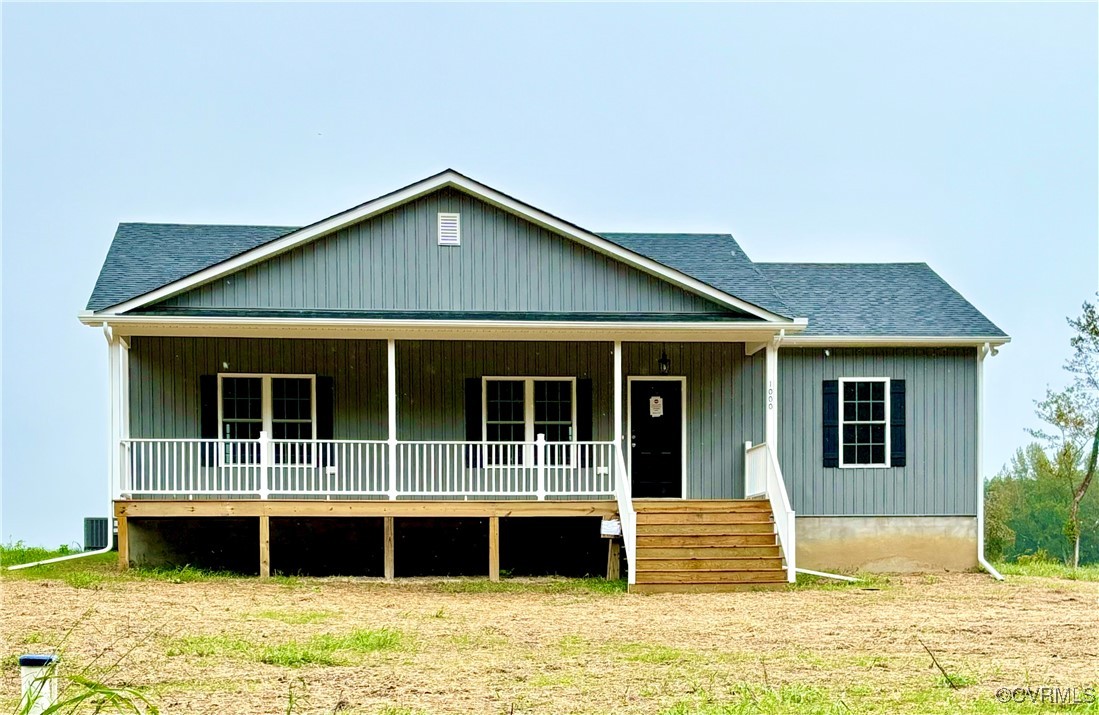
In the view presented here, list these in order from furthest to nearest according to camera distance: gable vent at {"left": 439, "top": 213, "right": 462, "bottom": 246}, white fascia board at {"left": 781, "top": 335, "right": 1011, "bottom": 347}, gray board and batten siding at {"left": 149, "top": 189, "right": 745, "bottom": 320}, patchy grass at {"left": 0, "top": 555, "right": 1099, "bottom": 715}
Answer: white fascia board at {"left": 781, "top": 335, "right": 1011, "bottom": 347} < gable vent at {"left": 439, "top": 213, "right": 462, "bottom": 246} < gray board and batten siding at {"left": 149, "top": 189, "right": 745, "bottom": 320} < patchy grass at {"left": 0, "top": 555, "right": 1099, "bottom": 715}

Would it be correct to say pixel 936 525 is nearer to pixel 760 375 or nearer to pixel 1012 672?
pixel 760 375

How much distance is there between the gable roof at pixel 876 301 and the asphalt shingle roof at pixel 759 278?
0.05 ft

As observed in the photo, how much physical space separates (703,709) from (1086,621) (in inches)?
271

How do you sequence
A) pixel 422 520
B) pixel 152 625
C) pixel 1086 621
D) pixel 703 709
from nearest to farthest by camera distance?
pixel 703 709
pixel 152 625
pixel 1086 621
pixel 422 520

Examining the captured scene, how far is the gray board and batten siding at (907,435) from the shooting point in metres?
19.8

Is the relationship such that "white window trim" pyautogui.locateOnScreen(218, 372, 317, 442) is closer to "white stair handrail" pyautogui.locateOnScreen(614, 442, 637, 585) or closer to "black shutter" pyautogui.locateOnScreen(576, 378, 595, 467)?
"black shutter" pyautogui.locateOnScreen(576, 378, 595, 467)

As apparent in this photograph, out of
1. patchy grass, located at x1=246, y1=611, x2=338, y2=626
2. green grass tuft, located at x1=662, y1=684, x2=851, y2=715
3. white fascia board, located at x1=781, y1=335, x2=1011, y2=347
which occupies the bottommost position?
patchy grass, located at x1=246, y1=611, x2=338, y2=626

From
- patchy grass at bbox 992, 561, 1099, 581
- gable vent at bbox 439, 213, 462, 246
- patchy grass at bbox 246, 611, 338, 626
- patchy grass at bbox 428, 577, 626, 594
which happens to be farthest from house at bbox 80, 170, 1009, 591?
patchy grass at bbox 246, 611, 338, 626

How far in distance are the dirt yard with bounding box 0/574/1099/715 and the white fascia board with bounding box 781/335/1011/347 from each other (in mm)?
4120

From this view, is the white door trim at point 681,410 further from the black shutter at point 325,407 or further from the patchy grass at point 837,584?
the black shutter at point 325,407

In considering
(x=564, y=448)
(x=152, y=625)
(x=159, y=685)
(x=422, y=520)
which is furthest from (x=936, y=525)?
(x=159, y=685)

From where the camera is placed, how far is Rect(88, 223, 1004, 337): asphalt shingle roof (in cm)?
1958

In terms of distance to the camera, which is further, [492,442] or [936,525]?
[936,525]

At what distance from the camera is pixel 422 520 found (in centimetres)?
1919
